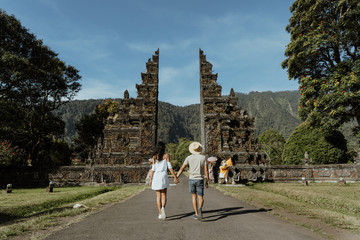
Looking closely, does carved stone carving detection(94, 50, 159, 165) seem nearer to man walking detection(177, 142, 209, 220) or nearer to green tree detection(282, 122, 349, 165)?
man walking detection(177, 142, 209, 220)

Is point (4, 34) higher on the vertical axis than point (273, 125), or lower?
lower

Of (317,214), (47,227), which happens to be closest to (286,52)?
(317,214)

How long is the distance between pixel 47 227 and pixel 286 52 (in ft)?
78.3

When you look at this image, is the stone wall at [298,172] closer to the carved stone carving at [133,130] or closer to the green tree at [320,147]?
the green tree at [320,147]

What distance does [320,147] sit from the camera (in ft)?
75.4

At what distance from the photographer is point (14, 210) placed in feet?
25.2

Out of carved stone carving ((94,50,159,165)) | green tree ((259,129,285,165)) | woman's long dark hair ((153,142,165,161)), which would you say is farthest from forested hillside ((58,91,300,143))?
woman's long dark hair ((153,142,165,161))

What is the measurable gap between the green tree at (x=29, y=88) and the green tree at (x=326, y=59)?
26017 millimetres

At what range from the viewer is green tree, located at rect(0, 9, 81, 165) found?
1903cm

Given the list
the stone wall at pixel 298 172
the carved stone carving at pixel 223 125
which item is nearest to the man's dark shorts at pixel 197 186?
the stone wall at pixel 298 172

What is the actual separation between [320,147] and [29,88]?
33224mm

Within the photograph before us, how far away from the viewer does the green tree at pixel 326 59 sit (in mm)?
17172

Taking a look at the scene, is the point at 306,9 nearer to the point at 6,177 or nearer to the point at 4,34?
the point at 4,34

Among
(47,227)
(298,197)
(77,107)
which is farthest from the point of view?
(77,107)
